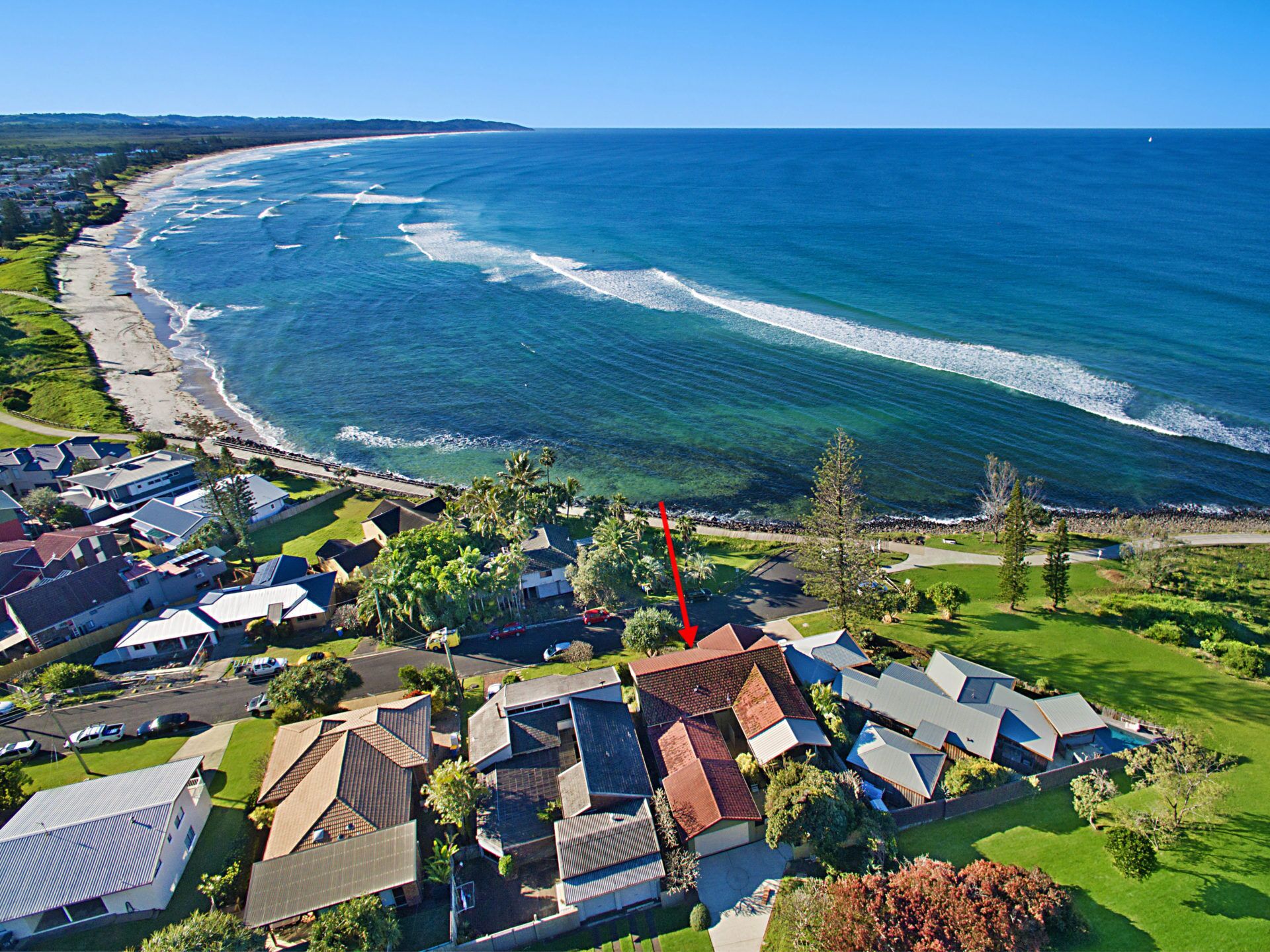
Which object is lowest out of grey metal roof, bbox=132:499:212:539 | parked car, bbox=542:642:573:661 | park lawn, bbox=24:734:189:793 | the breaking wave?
park lawn, bbox=24:734:189:793

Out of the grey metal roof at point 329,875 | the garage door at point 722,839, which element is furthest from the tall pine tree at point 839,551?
the grey metal roof at point 329,875

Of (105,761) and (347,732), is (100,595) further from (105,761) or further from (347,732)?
(347,732)

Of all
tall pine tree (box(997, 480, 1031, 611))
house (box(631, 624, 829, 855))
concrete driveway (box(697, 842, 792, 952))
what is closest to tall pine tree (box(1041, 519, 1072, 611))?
tall pine tree (box(997, 480, 1031, 611))

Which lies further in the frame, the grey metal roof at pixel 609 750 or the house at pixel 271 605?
the house at pixel 271 605

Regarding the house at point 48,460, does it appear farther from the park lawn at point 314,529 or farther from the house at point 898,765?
the house at point 898,765

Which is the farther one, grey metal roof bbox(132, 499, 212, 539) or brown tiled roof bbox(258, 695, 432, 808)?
grey metal roof bbox(132, 499, 212, 539)

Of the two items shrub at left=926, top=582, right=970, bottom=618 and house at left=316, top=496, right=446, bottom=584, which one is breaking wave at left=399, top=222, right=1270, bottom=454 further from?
house at left=316, top=496, right=446, bottom=584

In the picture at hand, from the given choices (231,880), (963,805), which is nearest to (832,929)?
(963,805)

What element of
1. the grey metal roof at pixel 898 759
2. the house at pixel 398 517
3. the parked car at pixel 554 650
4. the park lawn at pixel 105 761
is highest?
the house at pixel 398 517
